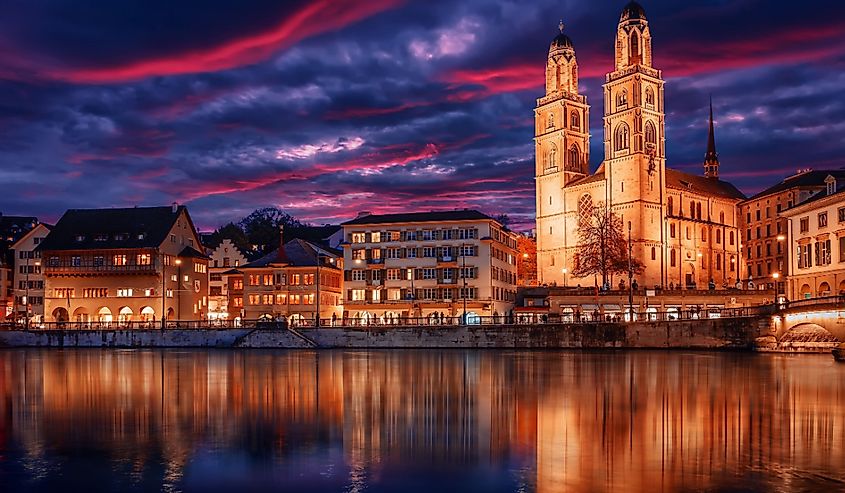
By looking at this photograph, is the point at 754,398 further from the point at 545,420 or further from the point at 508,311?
the point at 508,311

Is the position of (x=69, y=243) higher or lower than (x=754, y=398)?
higher

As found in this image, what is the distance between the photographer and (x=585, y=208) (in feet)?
477

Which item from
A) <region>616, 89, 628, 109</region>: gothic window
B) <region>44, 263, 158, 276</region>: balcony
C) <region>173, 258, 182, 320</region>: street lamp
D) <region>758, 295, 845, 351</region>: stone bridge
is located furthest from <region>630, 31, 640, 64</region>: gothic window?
<region>44, 263, 158, 276</region>: balcony

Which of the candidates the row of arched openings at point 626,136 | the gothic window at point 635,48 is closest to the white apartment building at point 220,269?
the row of arched openings at point 626,136

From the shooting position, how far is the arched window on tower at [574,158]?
501 feet

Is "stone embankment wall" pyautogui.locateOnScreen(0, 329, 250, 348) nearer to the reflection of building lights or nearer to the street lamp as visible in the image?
the street lamp

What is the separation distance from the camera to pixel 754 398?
30.9 metres

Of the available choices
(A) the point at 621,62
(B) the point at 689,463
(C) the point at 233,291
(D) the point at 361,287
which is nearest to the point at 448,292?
(D) the point at 361,287

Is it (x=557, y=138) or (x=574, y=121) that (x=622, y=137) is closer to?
(x=557, y=138)

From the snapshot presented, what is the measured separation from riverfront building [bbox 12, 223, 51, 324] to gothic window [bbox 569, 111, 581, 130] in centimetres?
8416

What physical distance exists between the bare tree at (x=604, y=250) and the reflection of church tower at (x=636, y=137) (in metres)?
3.30

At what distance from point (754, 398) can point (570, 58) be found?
13062 cm

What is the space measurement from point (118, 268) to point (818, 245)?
80.7 metres

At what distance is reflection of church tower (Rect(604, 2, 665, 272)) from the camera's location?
136625 millimetres
